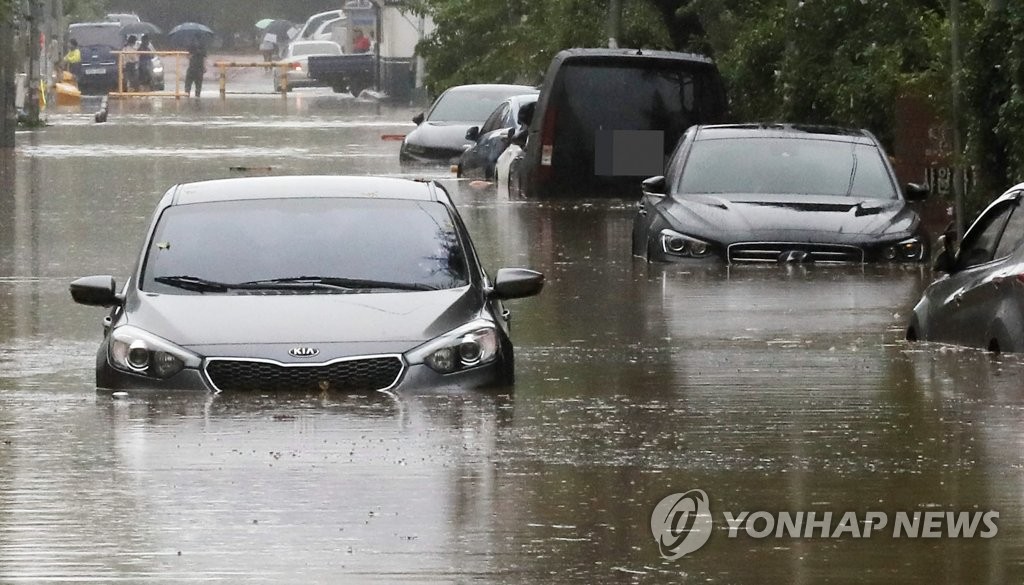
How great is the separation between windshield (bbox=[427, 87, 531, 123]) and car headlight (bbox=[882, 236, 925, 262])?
19.9 m

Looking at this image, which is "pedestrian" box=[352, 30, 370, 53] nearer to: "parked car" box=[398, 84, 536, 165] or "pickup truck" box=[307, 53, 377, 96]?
"pickup truck" box=[307, 53, 377, 96]

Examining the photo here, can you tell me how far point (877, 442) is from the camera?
10.2 m

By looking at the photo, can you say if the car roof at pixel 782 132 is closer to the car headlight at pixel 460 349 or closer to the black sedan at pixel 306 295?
the black sedan at pixel 306 295

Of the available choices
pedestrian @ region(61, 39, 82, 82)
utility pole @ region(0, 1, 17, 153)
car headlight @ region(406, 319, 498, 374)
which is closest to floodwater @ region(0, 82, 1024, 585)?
car headlight @ region(406, 319, 498, 374)

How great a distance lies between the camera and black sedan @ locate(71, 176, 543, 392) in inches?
445

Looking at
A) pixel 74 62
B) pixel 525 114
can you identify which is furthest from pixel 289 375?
pixel 74 62

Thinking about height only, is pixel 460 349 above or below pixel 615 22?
above

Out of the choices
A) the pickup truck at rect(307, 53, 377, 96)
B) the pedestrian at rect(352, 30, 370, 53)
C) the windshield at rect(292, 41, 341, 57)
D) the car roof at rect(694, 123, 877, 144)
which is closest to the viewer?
the car roof at rect(694, 123, 877, 144)

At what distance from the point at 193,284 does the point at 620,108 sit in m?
14.6

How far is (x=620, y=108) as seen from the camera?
26.2m

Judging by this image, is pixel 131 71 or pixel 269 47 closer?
pixel 131 71

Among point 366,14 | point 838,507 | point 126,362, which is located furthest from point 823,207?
point 366,14

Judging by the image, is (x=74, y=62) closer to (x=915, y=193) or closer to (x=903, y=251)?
(x=915, y=193)

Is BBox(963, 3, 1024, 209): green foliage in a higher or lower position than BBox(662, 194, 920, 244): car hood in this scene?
higher
